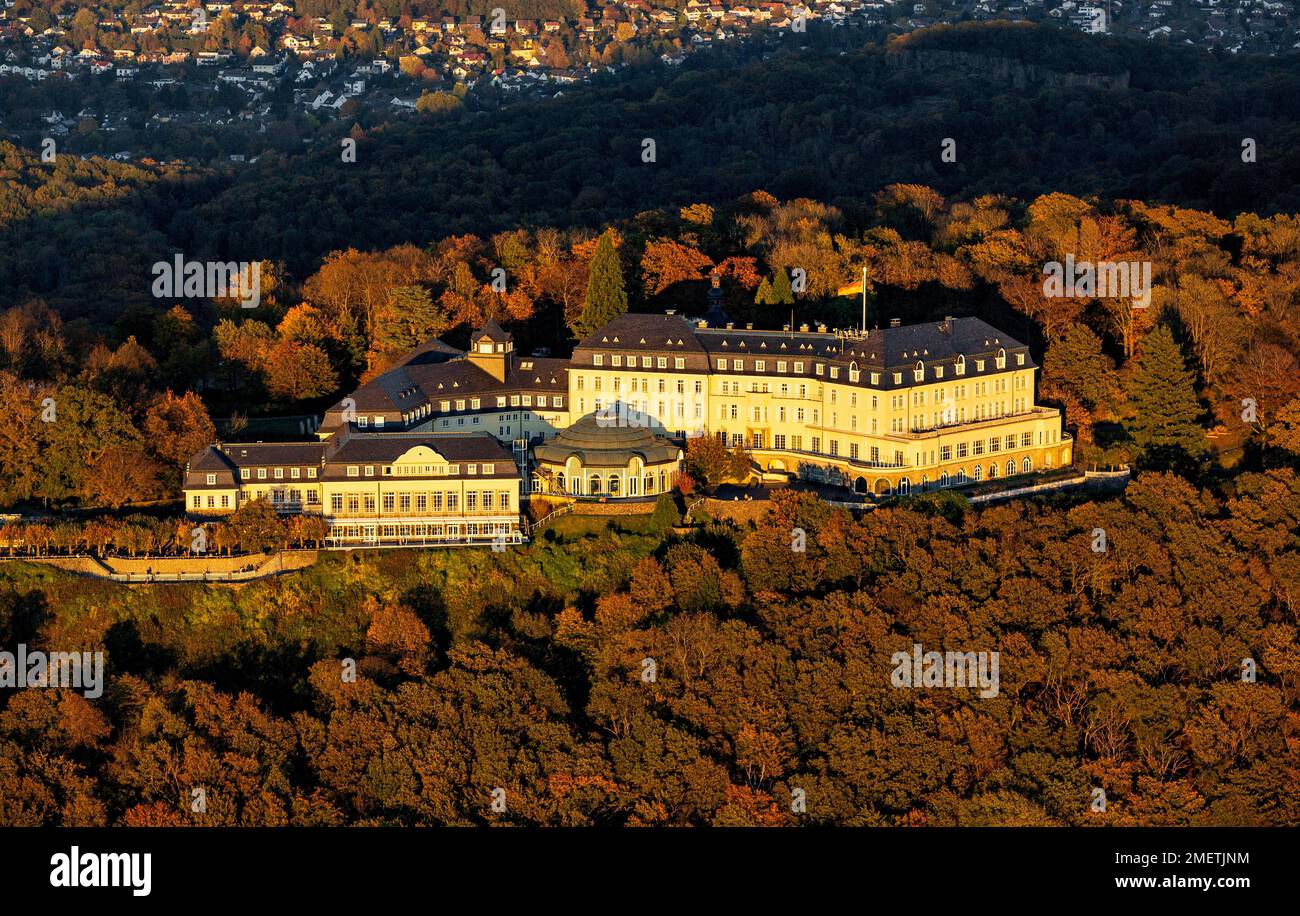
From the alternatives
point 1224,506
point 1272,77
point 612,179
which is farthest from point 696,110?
point 1224,506

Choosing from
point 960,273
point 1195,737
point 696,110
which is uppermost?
point 696,110

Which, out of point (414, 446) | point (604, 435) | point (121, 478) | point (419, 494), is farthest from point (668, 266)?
point (121, 478)

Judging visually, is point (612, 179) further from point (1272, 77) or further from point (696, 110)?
point (1272, 77)

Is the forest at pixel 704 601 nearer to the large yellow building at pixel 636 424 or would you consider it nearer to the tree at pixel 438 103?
the large yellow building at pixel 636 424

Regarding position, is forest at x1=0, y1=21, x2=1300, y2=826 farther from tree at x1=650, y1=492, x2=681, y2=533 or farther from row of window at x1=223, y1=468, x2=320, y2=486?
row of window at x1=223, y1=468, x2=320, y2=486

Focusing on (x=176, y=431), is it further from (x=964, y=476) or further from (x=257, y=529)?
(x=964, y=476)

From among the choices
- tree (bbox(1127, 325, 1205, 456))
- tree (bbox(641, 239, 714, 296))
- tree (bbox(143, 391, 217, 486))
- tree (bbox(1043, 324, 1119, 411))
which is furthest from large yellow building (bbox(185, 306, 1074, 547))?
tree (bbox(641, 239, 714, 296))

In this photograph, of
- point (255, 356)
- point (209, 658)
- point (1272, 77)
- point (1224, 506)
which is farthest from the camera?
point (1272, 77)
